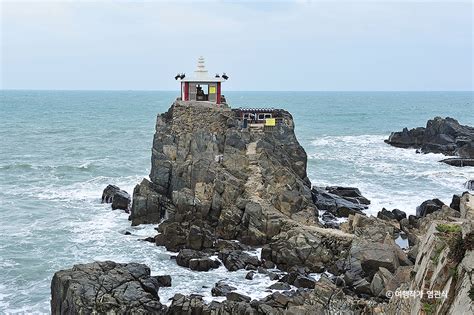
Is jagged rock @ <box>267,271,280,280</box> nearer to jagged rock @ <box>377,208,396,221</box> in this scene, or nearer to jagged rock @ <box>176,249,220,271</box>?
jagged rock @ <box>176,249,220,271</box>

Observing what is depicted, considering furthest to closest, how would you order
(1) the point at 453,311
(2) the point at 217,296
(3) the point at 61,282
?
(2) the point at 217,296
(3) the point at 61,282
(1) the point at 453,311

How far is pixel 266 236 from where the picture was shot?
32938 mm

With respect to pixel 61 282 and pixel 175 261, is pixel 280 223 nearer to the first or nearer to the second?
pixel 175 261

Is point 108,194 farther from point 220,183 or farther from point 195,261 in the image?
point 195,261

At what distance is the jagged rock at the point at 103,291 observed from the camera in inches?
890

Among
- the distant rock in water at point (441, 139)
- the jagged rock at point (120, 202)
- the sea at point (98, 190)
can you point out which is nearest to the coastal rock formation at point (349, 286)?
the sea at point (98, 190)

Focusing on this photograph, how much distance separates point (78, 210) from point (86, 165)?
66.7ft

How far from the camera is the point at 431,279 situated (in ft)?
49.8

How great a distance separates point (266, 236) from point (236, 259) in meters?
3.34

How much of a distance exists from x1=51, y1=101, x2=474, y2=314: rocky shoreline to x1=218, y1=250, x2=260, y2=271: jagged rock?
2.6 inches

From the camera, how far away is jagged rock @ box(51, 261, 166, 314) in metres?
22.6

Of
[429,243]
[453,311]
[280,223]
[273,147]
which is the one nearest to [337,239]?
[280,223]

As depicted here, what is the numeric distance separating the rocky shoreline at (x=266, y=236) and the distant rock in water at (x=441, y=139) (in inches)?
1103

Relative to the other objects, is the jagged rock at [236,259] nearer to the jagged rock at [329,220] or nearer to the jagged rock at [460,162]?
the jagged rock at [329,220]
